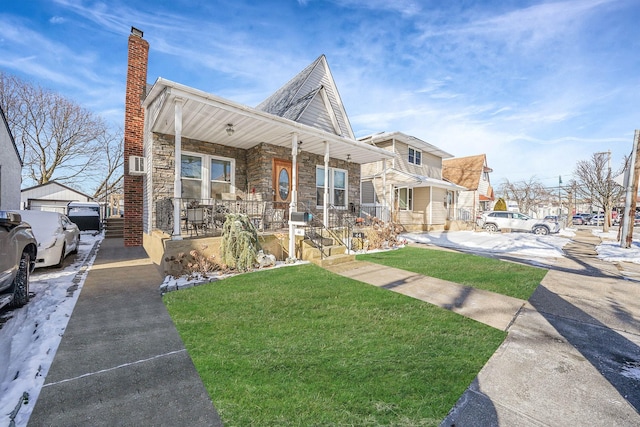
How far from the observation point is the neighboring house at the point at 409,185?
53.2ft

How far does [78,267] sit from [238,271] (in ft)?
13.8

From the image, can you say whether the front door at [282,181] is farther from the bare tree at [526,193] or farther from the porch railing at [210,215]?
the bare tree at [526,193]

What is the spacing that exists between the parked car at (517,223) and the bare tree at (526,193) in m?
23.5

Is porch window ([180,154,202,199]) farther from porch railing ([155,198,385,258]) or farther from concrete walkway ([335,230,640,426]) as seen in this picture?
concrete walkway ([335,230,640,426])

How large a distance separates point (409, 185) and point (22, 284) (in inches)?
619

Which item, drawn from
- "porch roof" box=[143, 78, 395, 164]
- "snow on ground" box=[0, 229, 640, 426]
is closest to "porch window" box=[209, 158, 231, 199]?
"porch roof" box=[143, 78, 395, 164]

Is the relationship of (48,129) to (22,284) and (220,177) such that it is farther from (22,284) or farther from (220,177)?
(22,284)

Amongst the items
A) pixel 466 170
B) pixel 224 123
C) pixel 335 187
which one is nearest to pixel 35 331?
pixel 224 123

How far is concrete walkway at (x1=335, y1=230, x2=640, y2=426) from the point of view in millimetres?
1955

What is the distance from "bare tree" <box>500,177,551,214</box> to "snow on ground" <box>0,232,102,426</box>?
4503 cm

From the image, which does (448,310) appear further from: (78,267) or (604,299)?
(78,267)

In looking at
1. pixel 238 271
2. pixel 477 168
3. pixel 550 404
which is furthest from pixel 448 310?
pixel 477 168

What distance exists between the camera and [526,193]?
36.2 meters

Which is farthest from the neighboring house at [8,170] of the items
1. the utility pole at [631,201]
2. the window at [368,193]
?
the utility pole at [631,201]
